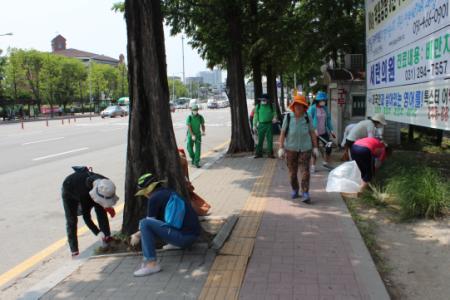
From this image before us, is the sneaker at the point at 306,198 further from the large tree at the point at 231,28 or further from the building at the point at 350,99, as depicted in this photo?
the building at the point at 350,99

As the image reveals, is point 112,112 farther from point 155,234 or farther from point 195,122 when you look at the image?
point 155,234

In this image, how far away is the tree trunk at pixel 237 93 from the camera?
1411 centimetres

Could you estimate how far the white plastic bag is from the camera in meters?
7.10

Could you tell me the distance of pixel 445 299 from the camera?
4.10 m

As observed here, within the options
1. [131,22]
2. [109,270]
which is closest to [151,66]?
[131,22]

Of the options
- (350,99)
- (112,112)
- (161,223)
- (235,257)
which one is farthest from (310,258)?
(112,112)

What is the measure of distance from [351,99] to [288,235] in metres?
9.52

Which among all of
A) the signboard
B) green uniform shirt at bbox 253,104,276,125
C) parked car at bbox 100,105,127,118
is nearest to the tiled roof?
parked car at bbox 100,105,127,118

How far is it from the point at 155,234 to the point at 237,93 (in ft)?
32.3

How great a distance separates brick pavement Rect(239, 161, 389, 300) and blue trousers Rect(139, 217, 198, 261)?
71 centimetres

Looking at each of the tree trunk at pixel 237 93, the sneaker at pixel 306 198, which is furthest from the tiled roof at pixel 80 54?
the sneaker at pixel 306 198

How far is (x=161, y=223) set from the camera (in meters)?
4.68

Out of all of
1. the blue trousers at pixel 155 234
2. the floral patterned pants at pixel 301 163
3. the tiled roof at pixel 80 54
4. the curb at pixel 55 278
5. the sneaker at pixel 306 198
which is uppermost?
the tiled roof at pixel 80 54

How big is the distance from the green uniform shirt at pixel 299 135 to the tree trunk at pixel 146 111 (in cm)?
226
